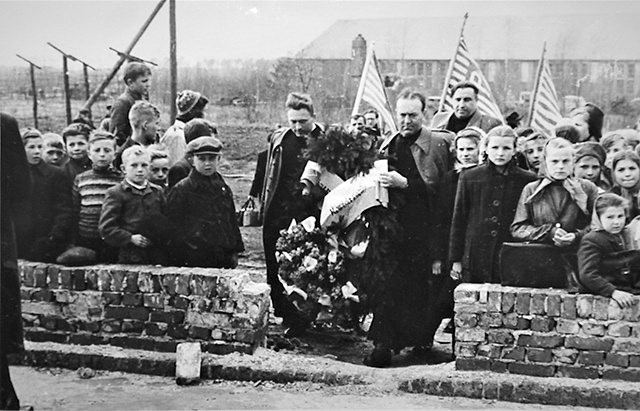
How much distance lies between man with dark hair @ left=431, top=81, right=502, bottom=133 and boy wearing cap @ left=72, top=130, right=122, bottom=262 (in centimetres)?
197

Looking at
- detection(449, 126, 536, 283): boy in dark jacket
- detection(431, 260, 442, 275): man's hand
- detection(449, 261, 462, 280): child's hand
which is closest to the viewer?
detection(449, 126, 536, 283): boy in dark jacket

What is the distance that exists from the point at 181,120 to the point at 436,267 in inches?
71.1

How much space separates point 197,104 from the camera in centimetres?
495

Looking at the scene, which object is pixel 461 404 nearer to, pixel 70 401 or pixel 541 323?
pixel 541 323

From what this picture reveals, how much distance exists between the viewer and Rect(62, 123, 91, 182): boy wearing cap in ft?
16.2

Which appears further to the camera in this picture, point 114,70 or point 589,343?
point 114,70

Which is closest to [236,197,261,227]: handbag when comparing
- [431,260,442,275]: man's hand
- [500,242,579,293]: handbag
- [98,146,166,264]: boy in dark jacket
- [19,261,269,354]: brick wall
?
[19,261,269,354]: brick wall

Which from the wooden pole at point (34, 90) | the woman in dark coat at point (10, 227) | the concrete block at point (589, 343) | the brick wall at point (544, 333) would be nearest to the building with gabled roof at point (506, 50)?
the brick wall at point (544, 333)

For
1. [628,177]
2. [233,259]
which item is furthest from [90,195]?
[628,177]

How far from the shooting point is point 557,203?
4.30 metres

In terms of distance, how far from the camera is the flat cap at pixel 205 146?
484 cm

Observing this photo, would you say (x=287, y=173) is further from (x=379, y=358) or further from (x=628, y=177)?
(x=628, y=177)

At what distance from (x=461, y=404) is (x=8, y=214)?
110 inches

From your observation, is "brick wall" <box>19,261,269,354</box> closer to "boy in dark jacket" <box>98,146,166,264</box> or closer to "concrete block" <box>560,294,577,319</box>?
"boy in dark jacket" <box>98,146,166,264</box>
